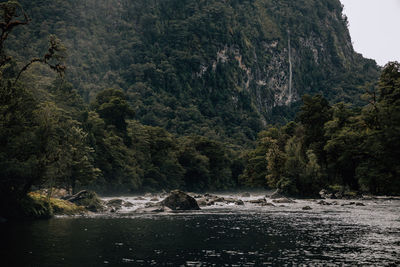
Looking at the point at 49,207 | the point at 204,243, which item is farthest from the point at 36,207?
the point at 204,243

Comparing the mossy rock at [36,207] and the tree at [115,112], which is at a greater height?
the tree at [115,112]

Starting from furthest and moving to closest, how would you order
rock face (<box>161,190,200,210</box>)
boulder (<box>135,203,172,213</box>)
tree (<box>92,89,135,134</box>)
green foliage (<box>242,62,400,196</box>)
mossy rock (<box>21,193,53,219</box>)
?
tree (<box>92,89,135,134</box>), green foliage (<box>242,62,400,196</box>), rock face (<box>161,190,200,210</box>), boulder (<box>135,203,172,213</box>), mossy rock (<box>21,193,53,219</box>)

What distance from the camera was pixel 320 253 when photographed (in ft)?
80.8

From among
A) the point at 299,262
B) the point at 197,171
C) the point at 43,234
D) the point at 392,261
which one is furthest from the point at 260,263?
the point at 197,171

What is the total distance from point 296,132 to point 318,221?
232ft

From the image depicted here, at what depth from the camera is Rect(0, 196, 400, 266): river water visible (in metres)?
22.7

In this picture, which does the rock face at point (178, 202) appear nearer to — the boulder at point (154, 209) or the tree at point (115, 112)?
the boulder at point (154, 209)

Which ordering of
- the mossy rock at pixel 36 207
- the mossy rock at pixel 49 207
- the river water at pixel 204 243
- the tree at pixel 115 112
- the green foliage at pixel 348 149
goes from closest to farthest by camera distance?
1. the river water at pixel 204 243
2. the mossy rock at pixel 36 207
3. the mossy rock at pixel 49 207
4. the green foliage at pixel 348 149
5. the tree at pixel 115 112

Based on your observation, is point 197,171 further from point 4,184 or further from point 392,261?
point 392,261

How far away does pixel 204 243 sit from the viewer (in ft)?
95.3

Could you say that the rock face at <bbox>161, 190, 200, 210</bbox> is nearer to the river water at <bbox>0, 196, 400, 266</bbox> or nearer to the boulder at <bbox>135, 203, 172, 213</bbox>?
the boulder at <bbox>135, 203, 172, 213</bbox>

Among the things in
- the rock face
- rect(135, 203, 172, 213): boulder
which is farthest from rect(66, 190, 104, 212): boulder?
the rock face

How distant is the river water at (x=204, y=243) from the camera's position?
22688 millimetres

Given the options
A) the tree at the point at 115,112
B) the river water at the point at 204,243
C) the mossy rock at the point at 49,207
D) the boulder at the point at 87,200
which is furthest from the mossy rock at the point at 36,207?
the tree at the point at 115,112
